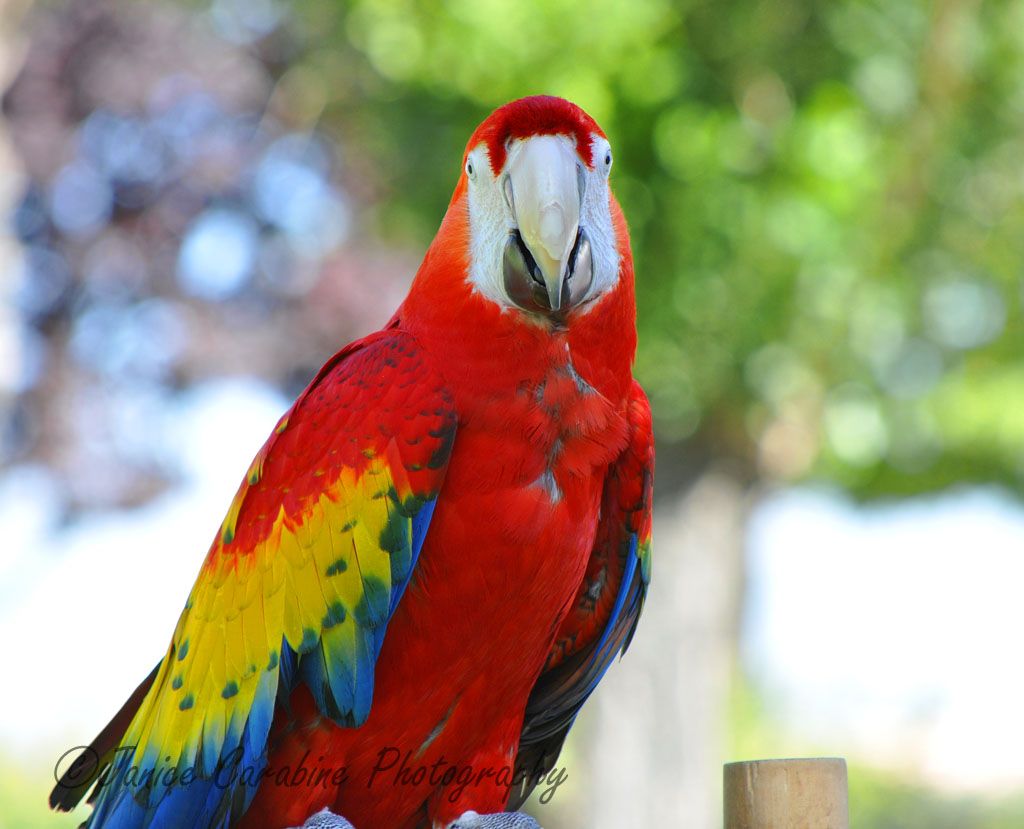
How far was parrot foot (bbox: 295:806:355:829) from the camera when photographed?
2.06m

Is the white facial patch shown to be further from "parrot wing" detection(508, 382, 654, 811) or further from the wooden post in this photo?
the wooden post

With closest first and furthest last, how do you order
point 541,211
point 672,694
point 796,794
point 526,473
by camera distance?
point 796,794 → point 541,211 → point 526,473 → point 672,694

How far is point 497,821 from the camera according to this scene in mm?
2172

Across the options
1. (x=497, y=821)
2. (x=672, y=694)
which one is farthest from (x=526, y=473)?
(x=672, y=694)

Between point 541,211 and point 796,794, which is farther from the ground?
point 541,211

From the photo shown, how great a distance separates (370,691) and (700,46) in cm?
435

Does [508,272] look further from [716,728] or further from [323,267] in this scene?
[323,267]

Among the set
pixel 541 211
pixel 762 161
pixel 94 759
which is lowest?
pixel 94 759

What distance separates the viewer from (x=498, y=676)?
2.17m

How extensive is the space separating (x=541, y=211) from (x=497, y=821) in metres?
1.12

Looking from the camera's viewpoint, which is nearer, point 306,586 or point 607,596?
point 306,586

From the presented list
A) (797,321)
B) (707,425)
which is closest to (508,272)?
(797,321)

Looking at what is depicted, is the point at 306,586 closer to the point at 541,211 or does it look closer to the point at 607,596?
the point at 607,596

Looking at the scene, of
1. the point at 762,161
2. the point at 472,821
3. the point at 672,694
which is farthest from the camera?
the point at 672,694
